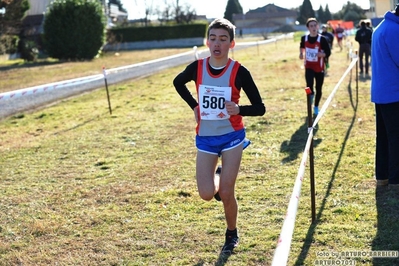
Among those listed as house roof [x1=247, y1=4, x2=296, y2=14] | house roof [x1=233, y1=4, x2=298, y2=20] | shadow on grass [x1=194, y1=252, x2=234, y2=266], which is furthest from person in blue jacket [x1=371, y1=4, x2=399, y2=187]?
house roof [x1=247, y1=4, x2=296, y2=14]

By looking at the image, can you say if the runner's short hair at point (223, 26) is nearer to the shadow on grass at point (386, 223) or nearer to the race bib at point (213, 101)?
the race bib at point (213, 101)

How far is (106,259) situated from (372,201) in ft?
9.27

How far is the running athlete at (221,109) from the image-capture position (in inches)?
174

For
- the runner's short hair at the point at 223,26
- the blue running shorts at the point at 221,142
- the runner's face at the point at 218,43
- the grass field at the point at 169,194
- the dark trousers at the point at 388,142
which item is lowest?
the grass field at the point at 169,194

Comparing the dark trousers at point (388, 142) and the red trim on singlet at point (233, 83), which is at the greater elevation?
the red trim on singlet at point (233, 83)

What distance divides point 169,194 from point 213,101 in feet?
7.43

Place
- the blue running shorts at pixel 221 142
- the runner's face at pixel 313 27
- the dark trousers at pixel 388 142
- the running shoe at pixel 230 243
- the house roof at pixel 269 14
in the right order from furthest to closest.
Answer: the house roof at pixel 269 14, the runner's face at pixel 313 27, the dark trousers at pixel 388 142, the running shoe at pixel 230 243, the blue running shorts at pixel 221 142

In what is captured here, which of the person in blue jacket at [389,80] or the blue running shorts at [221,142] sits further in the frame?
the person in blue jacket at [389,80]

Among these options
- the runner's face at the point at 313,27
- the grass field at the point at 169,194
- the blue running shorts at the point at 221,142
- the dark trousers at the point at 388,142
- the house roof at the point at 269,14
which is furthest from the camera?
the house roof at the point at 269,14

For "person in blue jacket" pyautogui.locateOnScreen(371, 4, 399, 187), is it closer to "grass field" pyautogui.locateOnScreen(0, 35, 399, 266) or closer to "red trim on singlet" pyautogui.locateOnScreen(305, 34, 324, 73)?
"grass field" pyautogui.locateOnScreen(0, 35, 399, 266)

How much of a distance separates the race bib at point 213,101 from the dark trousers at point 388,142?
215 cm

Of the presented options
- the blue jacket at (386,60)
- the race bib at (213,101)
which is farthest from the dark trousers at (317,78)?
the race bib at (213,101)

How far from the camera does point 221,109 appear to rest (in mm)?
4469

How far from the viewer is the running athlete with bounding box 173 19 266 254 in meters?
4.42
